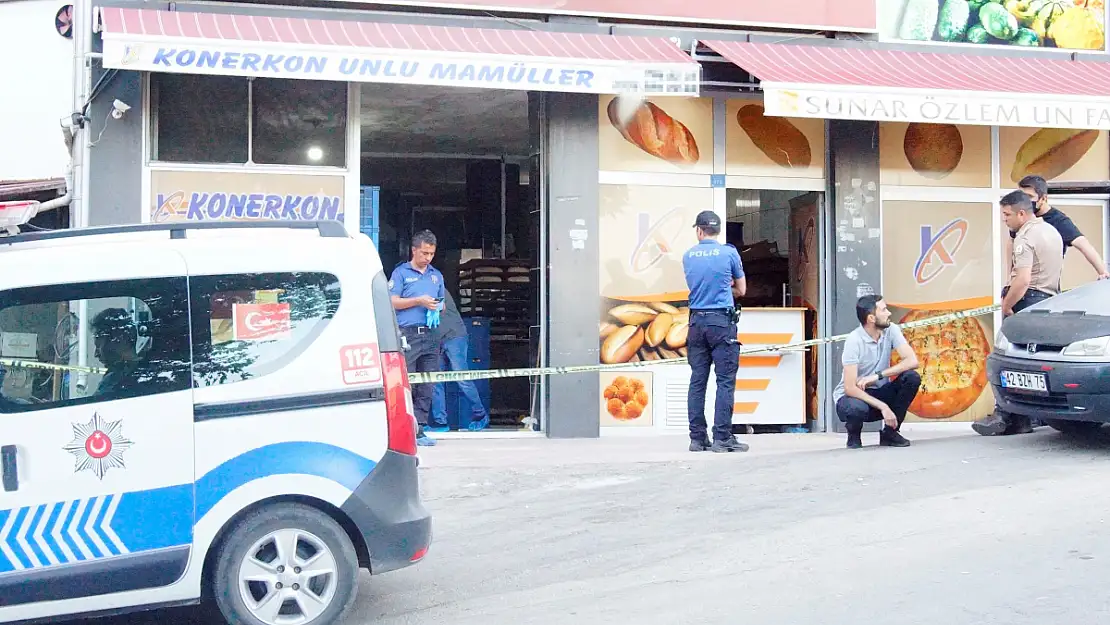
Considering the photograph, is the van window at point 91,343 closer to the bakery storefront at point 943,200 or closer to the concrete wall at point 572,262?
the concrete wall at point 572,262

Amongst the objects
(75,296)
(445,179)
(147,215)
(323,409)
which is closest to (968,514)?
(323,409)

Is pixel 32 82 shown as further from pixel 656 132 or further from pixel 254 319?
pixel 254 319

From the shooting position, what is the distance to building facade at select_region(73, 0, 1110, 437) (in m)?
9.86

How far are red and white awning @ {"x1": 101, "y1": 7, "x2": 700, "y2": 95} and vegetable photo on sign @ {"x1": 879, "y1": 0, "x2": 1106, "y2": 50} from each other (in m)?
2.73

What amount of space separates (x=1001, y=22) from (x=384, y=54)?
254 inches

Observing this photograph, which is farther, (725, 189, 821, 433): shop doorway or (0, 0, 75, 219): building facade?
(0, 0, 75, 219): building facade

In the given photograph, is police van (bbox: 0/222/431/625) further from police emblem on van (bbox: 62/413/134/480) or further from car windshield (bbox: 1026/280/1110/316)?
car windshield (bbox: 1026/280/1110/316)

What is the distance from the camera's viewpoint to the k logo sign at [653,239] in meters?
11.0

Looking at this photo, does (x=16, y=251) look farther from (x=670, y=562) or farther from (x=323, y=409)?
(x=670, y=562)

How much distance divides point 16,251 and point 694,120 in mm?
7582

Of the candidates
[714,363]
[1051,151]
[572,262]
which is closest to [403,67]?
[572,262]

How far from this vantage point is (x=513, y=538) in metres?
6.83

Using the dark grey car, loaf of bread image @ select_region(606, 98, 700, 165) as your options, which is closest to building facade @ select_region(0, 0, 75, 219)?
loaf of bread image @ select_region(606, 98, 700, 165)

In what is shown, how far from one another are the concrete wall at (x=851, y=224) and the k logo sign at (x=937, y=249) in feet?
1.70
